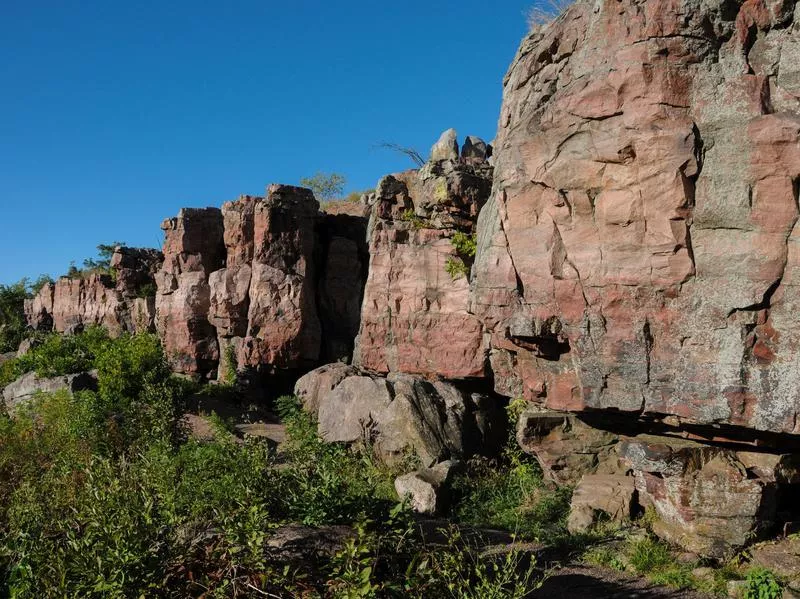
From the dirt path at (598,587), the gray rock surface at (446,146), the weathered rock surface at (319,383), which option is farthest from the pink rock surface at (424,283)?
the gray rock surface at (446,146)

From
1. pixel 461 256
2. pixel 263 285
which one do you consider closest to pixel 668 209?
pixel 461 256

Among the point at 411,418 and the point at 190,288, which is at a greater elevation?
the point at 190,288

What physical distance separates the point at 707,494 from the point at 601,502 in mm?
1692

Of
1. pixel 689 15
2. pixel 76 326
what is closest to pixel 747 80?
pixel 689 15

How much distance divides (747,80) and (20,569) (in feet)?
28.4

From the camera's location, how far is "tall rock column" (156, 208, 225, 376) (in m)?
21.4

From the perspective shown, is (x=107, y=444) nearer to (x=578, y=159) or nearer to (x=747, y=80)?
(x=578, y=159)

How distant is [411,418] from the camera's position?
1262 cm

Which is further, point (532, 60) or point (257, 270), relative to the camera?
point (257, 270)

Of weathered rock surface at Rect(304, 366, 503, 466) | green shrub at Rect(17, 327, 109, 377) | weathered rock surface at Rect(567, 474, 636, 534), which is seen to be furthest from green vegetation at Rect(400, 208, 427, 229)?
green shrub at Rect(17, 327, 109, 377)

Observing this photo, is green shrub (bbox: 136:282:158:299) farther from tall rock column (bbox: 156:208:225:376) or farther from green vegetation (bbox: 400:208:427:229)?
green vegetation (bbox: 400:208:427:229)

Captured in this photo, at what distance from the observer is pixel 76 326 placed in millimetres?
29578

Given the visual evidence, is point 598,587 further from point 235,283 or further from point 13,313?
point 13,313

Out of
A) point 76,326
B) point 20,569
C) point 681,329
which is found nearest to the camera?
point 20,569
